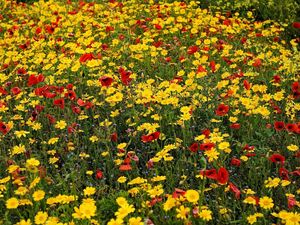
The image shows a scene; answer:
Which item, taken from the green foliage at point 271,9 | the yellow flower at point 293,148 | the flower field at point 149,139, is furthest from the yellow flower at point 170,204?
the green foliage at point 271,9

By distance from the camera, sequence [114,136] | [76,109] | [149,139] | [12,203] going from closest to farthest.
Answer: [12,203] < [149,139] < [114,136] < [76,109]

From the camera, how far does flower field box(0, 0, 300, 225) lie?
246 cm

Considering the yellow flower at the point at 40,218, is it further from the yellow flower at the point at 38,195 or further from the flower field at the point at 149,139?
the yellow flower at the point at 38,195

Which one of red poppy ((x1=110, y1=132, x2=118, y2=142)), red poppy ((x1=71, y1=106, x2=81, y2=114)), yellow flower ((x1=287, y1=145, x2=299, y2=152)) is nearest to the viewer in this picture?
yellow flower ((x1=287, y1=145, x2=299, y2=152))

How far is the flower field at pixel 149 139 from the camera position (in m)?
2.46

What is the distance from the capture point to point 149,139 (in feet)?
8.83

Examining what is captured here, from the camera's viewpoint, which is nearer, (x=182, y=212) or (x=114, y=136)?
(x=182, y=212)

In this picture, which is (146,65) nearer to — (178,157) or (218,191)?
(178,157)

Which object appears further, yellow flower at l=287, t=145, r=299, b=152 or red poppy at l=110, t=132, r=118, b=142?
red poppy at l=110, t=132, r=118, b=142

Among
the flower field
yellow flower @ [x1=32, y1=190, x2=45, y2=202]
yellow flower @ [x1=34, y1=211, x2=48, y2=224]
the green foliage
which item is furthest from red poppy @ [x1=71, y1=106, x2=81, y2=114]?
the green foliage

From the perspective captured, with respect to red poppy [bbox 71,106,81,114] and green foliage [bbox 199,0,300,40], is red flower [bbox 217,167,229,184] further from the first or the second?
green foliage [bbox 199,0,300,40]

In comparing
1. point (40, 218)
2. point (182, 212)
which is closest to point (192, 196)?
point (182, 212)

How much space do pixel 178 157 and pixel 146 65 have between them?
154 cm

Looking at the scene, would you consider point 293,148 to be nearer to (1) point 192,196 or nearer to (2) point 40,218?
(1) point 192,196
